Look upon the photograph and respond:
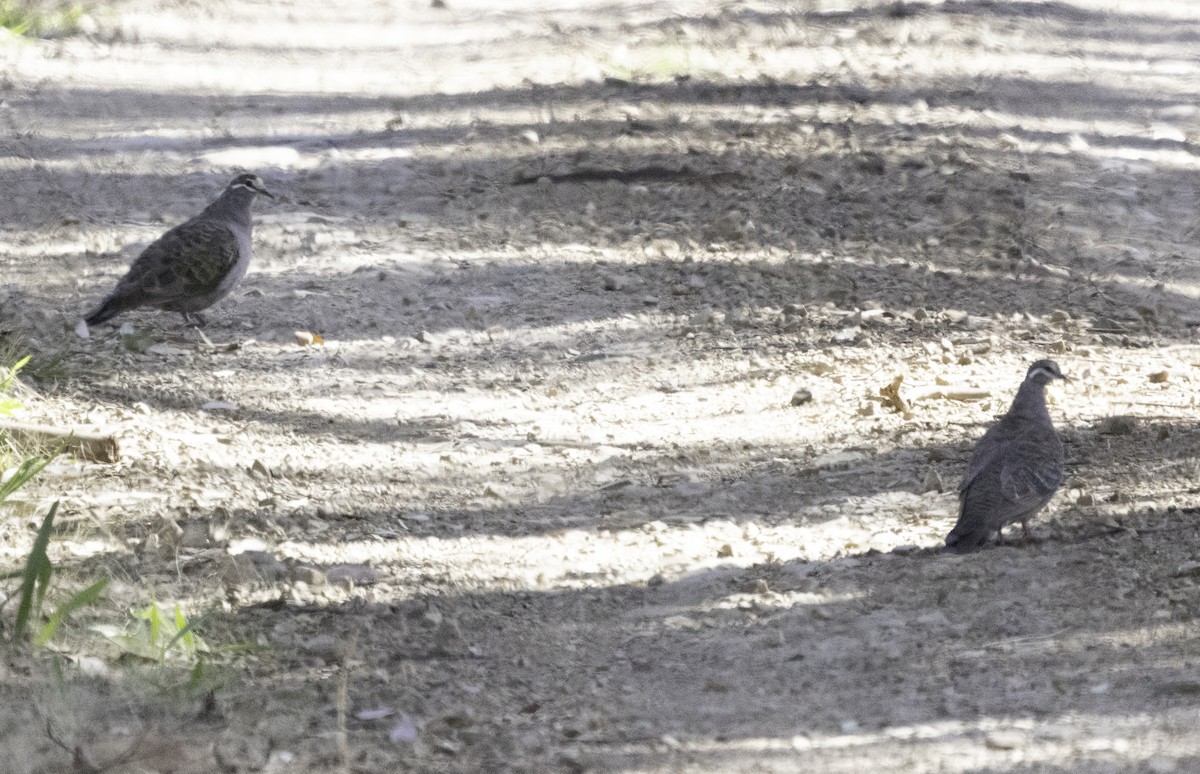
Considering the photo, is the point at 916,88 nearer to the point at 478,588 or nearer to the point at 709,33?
the point at 709,33

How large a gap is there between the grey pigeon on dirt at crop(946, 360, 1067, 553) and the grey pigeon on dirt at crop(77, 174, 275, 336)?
4611 mm

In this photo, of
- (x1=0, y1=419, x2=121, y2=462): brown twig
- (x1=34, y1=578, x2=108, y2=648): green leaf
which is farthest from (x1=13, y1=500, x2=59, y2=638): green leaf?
(x1=0, y1=419, x2=121, y2=462): brown twig

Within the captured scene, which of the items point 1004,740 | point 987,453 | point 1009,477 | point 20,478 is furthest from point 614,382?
point 1004,740

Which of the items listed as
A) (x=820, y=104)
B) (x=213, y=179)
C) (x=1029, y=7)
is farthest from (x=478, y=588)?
(x=1029, y=7)

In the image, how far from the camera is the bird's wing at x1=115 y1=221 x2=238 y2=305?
7.68 meters

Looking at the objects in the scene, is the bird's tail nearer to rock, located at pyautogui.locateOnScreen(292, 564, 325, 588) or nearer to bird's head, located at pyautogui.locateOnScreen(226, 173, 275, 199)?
rock, located at pyautogui.locateOnScreen(292, 564, 325, 588)

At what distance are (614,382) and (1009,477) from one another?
278 cm

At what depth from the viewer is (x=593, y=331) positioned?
8328 mm

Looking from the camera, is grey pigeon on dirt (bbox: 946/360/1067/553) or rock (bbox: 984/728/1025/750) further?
grey pigeon on dirt (bbox: 946/360/1067/553)

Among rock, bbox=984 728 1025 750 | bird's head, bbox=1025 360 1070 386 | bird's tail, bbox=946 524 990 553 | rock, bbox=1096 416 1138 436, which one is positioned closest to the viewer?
rock, bbox=984 728 1025 750

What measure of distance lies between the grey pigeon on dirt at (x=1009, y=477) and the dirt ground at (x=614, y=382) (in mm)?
200

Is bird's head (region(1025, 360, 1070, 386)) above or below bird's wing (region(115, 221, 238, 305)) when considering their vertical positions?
below

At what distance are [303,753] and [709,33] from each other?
964 centimetres

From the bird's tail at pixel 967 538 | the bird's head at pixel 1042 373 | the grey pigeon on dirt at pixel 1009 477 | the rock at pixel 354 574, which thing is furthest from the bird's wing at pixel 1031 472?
the rock at pixel 354 574
